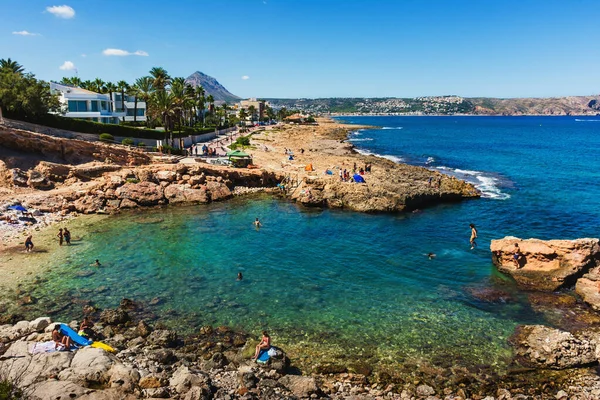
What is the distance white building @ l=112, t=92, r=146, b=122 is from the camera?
77312mm

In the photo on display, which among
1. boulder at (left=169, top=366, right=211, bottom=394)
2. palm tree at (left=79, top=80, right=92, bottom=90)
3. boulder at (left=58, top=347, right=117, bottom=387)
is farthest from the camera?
palm tree at (left=79, top=80, right=92, bottom=90)

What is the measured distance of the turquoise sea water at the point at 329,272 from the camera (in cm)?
1830

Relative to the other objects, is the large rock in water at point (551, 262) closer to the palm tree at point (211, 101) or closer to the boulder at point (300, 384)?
the boulder at point (300, 384)

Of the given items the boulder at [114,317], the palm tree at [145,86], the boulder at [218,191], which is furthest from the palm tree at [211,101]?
the boulder at [114,317]

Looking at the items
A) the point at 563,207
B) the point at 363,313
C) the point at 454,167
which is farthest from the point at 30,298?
the point at 454,167

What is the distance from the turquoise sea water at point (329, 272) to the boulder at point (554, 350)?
2.84 feet

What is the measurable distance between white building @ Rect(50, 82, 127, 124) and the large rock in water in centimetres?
6364

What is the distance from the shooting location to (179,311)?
65.7 feet

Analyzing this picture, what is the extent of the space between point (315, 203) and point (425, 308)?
20.7m

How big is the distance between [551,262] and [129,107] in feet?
263

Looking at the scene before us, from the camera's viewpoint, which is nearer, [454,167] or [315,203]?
[315,203]

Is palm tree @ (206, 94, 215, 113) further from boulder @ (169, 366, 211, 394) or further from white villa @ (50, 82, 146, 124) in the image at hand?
boulder @ (169, 366, 211, 394)

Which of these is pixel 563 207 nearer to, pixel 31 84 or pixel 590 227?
pixel 590 227

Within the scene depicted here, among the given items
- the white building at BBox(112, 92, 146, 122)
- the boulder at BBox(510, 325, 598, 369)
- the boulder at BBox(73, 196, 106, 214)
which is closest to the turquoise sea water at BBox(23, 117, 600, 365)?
the boulder at BBox(510, 325, 598, 369)
